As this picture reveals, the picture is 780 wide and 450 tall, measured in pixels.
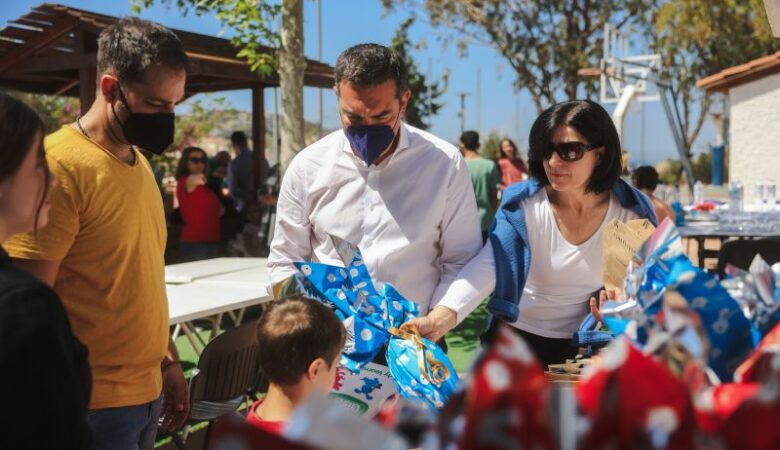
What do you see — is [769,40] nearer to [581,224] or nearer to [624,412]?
[581,224]

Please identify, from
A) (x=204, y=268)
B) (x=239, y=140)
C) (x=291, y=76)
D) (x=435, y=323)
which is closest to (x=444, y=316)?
(x=435, y=323)

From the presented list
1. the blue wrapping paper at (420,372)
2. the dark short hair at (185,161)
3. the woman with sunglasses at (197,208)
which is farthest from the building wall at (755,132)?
the blue wrapping paper at (420,372)

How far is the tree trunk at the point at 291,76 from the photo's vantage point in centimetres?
759

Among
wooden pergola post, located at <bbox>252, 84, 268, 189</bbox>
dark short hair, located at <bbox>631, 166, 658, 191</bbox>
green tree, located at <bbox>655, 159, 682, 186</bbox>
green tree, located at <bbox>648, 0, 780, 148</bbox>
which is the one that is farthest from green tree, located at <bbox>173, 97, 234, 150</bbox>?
green tree, located at <bbox>655, 159, 682, 186</bbox>

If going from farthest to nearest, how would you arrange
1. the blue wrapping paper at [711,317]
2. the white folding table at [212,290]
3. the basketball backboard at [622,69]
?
1. the basketball backboard at [622,69]
2. the white folding table at [212,290]
3. the blue wrapping paper at [711,317]

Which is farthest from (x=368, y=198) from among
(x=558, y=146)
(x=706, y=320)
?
(x=706, y=320)

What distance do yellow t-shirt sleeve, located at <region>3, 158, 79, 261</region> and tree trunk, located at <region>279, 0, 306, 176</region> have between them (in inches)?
229

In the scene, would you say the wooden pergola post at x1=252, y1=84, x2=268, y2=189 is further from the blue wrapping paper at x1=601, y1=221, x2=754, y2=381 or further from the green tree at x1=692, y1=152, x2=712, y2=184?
the green tree at x1=692, y1=152, x2=712, y2=184

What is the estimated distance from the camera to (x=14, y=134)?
140cm

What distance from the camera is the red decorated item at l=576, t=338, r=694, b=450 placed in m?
0.74

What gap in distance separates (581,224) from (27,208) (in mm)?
1861

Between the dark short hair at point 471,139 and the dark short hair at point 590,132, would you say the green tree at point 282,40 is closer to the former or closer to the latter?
the dark short hair at point 471,139

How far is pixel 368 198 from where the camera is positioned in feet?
8.88

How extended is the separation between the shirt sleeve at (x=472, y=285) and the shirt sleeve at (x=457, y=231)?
0.17 feet
